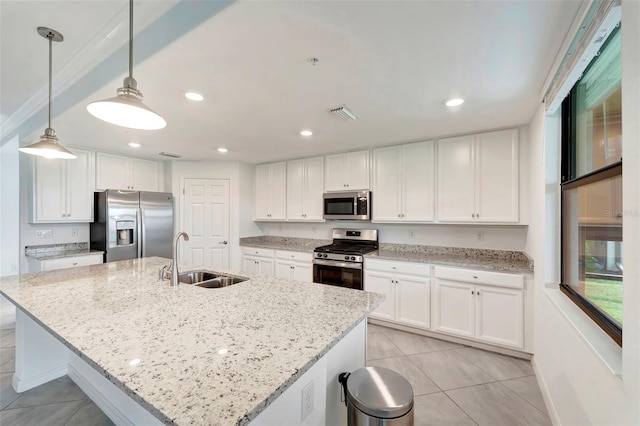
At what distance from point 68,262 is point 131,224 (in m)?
0.85

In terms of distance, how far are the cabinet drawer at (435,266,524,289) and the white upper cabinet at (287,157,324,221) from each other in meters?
1.99

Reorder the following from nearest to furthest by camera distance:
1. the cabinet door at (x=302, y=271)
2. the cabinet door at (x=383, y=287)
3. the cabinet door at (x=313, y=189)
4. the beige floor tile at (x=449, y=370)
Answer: the beige floor tile at (x=449, y=370) → the cabinet door at (x=383, y=287) → the cabinet door at (x=302, y=271) → the cabinet door at (x=313, y=189)

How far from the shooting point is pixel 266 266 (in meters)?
4.46

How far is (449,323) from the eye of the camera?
2910 mm

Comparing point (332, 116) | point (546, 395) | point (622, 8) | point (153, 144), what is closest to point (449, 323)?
point (546, 395)

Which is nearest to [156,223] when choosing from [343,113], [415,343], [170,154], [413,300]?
[170,154]

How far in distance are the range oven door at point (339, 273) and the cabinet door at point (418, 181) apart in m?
0.96

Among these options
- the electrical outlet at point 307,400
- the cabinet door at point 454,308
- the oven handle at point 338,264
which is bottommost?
the cabinet door at point 454,308

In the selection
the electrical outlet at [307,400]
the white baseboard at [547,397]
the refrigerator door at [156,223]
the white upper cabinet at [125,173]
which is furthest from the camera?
the refrigerator door at [156,223]

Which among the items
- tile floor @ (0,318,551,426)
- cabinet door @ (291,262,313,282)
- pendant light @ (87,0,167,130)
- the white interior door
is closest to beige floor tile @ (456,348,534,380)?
tile floor @ (0,318,551,426)

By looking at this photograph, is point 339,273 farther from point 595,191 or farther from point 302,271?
point 595,191

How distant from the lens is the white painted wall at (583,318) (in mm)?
864

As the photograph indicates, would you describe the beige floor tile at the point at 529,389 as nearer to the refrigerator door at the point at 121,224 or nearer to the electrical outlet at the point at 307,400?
the electrical outlet at the point at 307,400

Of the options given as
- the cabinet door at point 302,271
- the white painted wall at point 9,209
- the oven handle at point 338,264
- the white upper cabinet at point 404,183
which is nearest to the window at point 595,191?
the white upper cabinet at point 404,183
